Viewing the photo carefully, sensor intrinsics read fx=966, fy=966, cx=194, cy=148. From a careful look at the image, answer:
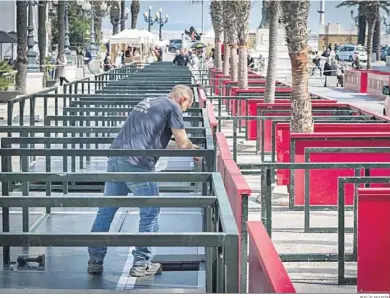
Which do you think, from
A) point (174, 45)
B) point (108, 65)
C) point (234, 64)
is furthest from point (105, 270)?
point (174, 45)

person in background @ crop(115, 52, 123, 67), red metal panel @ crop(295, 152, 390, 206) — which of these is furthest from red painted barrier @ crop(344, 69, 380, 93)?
red metal panel @ crop(295, 152, 390, 206)

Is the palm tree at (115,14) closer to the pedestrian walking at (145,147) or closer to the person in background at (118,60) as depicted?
the person in background at (118,60)

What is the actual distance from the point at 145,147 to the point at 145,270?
1.01m

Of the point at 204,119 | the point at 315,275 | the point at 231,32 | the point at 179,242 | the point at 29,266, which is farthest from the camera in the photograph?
the point at 231,32

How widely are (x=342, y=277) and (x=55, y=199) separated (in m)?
3.75

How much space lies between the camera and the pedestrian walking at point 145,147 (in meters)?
7.43

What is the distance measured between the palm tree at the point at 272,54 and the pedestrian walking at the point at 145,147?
487 inches

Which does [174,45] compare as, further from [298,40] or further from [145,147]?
[145,147]

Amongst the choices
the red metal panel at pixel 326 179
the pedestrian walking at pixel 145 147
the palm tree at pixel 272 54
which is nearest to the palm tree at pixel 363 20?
the palm tree at pixel 272 54

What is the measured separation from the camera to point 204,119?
10641 mm

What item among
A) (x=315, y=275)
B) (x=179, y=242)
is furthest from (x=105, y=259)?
(x=179, y=242)

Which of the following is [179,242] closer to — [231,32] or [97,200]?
[97,200]

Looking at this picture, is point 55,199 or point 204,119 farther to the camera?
point 204,119

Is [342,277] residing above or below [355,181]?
below
